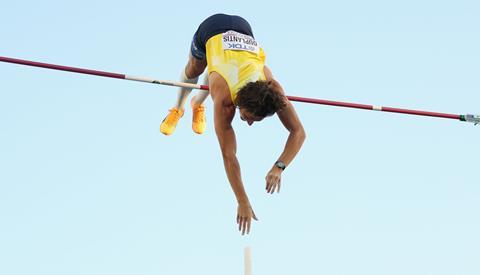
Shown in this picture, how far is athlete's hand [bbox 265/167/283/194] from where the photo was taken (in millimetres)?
8180

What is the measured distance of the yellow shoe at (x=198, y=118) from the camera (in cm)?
1231

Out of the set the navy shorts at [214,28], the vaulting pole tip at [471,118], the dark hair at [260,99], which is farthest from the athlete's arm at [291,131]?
the vaulting pole tip at [471,118]

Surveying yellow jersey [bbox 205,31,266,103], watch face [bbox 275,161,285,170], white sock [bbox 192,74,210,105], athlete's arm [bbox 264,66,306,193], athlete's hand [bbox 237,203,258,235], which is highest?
white sock [bbox 192,74,210,105]

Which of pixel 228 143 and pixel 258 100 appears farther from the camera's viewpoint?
pixel 228 143

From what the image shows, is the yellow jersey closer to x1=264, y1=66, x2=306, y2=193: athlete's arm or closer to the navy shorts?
the navy shorts

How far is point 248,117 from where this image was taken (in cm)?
856

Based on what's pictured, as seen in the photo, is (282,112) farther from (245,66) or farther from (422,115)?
(422,115)

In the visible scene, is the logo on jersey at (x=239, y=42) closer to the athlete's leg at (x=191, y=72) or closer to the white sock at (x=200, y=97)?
the athlete's leg at (x=191, y=72)

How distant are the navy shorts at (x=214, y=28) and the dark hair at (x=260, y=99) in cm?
172

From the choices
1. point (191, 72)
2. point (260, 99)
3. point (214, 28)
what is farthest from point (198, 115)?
point (260, 99)

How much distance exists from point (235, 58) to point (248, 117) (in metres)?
Answer: 0.94

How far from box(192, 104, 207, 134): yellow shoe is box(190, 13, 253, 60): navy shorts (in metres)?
1.67

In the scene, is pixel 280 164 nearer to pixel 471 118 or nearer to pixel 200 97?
pixel 200 97

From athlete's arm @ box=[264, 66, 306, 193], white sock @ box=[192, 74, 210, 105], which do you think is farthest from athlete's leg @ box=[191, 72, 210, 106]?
athlete's arm @ box=[264, 66, 306, 193]
